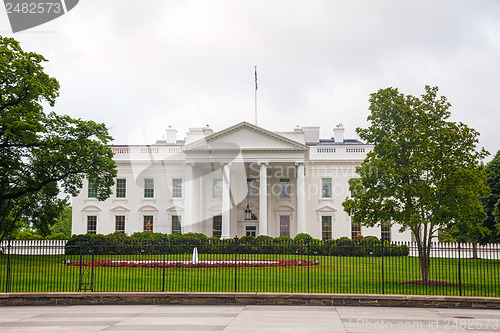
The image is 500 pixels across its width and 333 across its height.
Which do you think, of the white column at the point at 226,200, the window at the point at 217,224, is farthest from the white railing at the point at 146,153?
the white column at the point at 226,200

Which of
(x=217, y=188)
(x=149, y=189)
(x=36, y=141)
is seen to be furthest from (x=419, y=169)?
(x=149, y=189)

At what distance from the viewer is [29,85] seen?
28.4 metres

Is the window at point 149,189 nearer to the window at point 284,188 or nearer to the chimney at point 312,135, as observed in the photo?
the window at point 284,188

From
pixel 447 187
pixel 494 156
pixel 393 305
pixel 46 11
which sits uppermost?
pixel 46 11

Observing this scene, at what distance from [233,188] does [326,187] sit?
982cm

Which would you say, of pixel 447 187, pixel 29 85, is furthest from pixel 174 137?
pixel 447 187

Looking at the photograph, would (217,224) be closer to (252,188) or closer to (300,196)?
(252,188)

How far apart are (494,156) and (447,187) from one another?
2406cm

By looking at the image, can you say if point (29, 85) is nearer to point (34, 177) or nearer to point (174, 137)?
point (34, 177)

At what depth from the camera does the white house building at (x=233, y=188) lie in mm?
48656

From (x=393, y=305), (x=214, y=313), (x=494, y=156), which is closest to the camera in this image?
(x=214, y=313)

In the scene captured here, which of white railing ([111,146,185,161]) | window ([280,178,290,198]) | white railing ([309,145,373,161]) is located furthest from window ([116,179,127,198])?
white railing ([309,145,373,161])

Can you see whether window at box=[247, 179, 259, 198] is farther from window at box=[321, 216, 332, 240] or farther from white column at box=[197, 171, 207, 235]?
window at box=[321, 216, 332, 240]

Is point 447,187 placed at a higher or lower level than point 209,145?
lower
